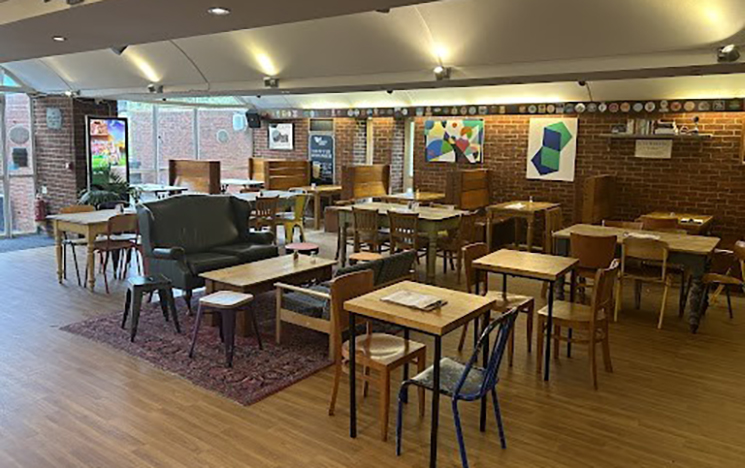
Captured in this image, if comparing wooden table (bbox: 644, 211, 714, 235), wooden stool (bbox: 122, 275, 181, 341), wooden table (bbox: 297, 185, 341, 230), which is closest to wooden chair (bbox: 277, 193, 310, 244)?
wooden table (bbox: 297, 185, 341, 230)

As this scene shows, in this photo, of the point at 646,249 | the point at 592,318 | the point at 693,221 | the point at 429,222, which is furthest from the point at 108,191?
the point at 693,221

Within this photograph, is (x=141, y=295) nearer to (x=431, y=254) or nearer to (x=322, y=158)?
(x=431, y=254)

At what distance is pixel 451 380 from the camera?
11.4 ft

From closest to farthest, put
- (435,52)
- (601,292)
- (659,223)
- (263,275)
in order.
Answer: (601,292), (263,275), (435,52), (659,223)

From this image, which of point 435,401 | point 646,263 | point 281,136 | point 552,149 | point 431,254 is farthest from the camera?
point 281,136

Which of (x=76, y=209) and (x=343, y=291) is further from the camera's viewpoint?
(x=76, y=209)

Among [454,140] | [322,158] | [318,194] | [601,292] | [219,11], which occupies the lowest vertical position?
[601,292]

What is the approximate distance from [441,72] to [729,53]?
281cm

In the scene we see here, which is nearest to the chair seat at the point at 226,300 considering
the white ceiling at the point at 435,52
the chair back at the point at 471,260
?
the chair back at the point at 471,260

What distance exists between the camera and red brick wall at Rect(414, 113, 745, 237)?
27.1ft

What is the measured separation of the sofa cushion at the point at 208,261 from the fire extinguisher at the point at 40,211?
5.81 m

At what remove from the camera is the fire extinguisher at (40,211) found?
10.8 meters

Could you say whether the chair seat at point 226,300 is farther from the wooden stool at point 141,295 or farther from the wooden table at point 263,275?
the wooden stool at point 141,295

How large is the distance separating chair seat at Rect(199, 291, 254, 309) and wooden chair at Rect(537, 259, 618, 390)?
2339 millimetres
